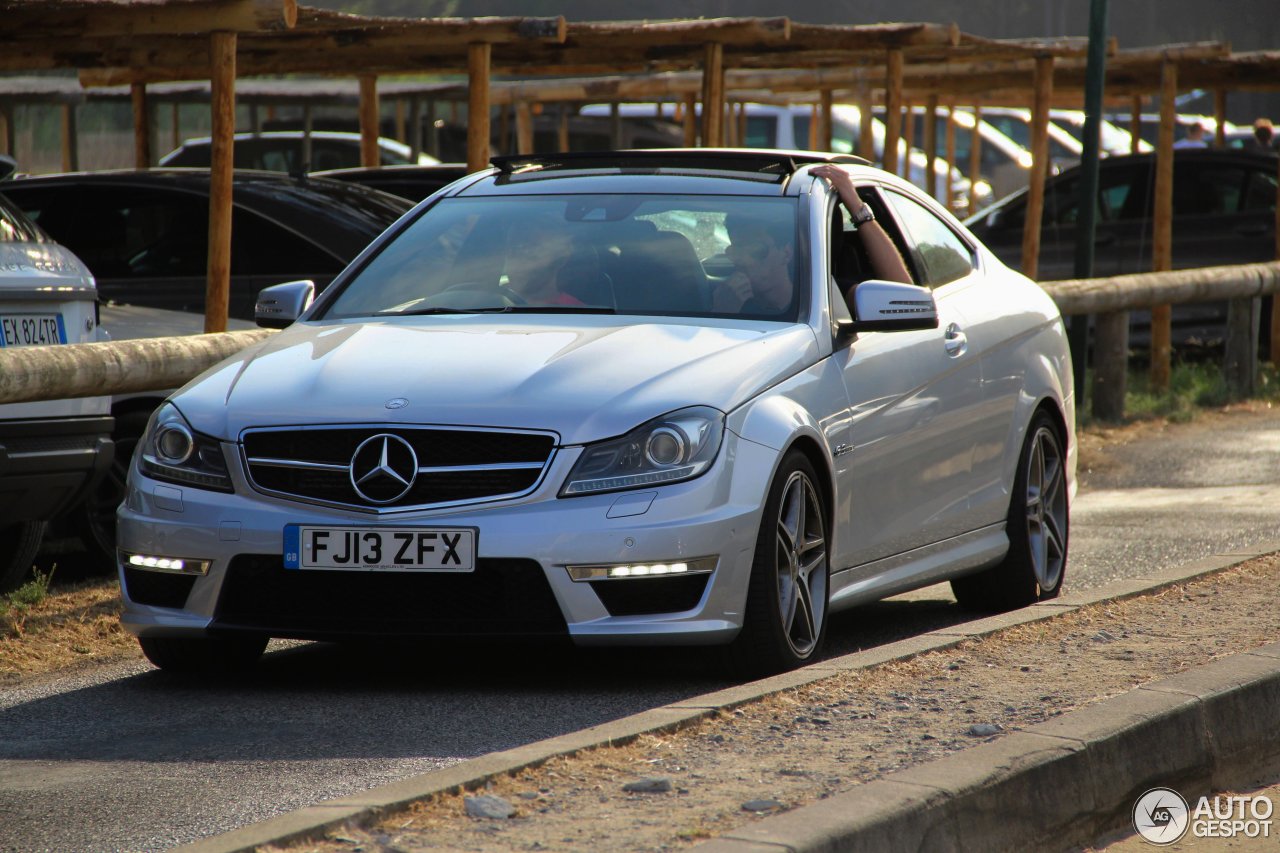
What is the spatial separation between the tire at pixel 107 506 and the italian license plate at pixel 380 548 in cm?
290

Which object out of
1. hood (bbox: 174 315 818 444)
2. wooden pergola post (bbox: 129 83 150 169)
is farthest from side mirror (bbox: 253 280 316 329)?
wooden pergola post (bbox: 129 83 150 169)

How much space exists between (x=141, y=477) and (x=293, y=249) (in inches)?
189

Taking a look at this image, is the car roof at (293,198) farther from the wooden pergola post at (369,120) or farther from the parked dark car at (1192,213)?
the parked dark car at (1192,213)

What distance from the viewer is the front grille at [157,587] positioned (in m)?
5.99

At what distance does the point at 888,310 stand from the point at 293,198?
5168 mm

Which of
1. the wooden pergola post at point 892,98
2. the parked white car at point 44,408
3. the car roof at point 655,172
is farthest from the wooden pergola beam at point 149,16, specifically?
the wooden pergola post at point 892,98

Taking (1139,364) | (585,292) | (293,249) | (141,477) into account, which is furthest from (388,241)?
(1139,364)

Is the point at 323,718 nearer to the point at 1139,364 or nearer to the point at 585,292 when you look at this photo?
the point at 585,292

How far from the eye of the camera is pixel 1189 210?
18281 millimetres

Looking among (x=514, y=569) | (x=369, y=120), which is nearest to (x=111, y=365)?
(x=514, y=569)

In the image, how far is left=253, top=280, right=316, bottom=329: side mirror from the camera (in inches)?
276

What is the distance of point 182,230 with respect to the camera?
10.9 m

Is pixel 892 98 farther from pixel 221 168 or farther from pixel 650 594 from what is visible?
pixel 650 594

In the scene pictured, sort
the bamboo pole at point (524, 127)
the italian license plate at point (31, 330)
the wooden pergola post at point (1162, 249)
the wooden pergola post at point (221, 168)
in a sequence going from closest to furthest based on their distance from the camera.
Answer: the italian license plate at point (31, 330) → the wooden pergola post at point (221, 168) → the wooden pergola post at point (1162, 249) → the bamboo pole at point (524, 127)
